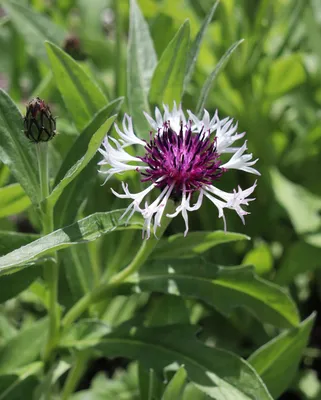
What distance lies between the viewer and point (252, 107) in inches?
80.0

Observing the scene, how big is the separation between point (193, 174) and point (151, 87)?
0.31m

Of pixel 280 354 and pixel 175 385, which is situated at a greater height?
pixel 175 385

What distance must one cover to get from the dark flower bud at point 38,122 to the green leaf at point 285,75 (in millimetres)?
1123

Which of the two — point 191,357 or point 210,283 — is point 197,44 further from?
point 191,357

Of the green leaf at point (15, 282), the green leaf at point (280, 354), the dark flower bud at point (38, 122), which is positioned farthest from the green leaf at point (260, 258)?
the dark flower bud at point (38, 122)

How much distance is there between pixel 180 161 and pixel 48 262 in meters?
0.33

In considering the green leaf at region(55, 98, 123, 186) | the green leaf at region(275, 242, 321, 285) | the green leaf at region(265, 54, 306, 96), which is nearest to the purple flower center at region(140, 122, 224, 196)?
the green leaf at region(55, 98, 123, 186)

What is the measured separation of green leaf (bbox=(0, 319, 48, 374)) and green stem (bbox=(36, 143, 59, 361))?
0.12 metres

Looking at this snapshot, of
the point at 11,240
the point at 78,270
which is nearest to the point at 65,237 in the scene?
the point at 11,240

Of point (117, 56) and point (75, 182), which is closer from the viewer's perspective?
point (75, 182)

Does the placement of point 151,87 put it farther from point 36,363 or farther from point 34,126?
point 36,363

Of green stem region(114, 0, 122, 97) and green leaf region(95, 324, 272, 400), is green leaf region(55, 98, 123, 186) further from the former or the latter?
green stem region(114, 0, 122, 97)

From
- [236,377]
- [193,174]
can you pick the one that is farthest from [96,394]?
[193,174]

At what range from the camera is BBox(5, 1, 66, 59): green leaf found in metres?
1.74
